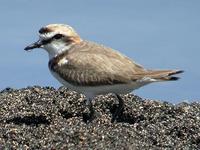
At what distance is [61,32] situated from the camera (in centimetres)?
1328

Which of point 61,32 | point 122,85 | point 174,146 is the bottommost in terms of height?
point 174,146

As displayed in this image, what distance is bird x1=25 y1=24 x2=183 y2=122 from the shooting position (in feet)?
41.2

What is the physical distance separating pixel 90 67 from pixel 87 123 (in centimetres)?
92

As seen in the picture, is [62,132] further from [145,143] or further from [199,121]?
[199,121]

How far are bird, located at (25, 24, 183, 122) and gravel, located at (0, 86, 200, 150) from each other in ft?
1.85

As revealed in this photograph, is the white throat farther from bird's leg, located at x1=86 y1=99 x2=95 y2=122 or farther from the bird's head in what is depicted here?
bird's leg, located at x1=86 y1=99 x2=95 y2=122

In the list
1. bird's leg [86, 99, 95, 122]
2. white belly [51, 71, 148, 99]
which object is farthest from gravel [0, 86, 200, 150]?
white belly [51, 71, 148, 99]

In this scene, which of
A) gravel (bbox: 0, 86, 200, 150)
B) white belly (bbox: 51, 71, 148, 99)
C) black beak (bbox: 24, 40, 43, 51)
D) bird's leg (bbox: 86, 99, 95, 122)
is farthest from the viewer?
black beak (bbox: 24, 40, 43, 51)

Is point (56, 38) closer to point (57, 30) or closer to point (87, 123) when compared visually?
point (57, 30)

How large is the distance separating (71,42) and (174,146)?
2.93 meters

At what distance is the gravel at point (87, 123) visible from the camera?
11.3 m

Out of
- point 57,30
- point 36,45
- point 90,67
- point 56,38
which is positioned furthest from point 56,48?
point 90,67

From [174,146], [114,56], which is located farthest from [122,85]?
[174,146]

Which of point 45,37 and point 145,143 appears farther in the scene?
point 45,37
